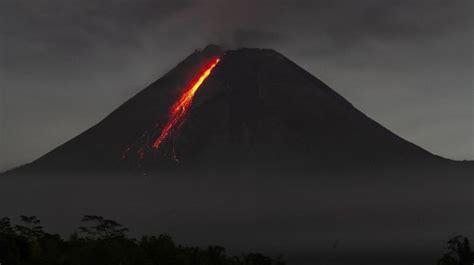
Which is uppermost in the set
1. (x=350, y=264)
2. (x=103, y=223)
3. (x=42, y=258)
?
(x=350, y=264)

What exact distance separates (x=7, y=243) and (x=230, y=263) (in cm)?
1477

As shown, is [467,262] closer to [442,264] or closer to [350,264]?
[442,264]

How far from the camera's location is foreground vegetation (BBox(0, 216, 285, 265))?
37.4m

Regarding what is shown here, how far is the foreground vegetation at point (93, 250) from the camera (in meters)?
37.4

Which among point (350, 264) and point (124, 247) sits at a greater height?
point (350, 264)

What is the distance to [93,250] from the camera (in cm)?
4162

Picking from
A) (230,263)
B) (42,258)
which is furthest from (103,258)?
(230,263)

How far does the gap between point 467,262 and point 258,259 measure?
12.3 m

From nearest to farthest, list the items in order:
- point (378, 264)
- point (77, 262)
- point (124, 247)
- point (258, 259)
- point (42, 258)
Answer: point (42, 258), point (77, 262), point (124, 247), point (258, 259), point (378, 264)

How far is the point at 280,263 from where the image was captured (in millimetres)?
47125

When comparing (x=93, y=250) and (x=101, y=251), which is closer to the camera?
(x=101, y=251)

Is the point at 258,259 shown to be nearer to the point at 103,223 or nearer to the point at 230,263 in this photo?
the point at 230,263

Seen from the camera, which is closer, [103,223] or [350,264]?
[103,223]

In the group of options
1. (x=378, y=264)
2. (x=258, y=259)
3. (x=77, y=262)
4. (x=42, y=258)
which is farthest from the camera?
(x=378, y=264)
